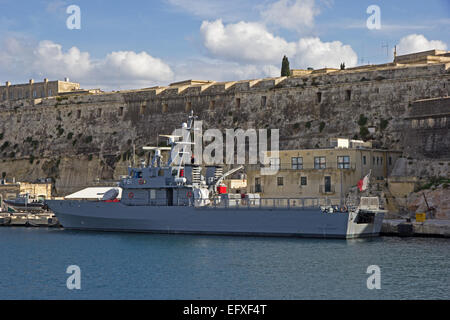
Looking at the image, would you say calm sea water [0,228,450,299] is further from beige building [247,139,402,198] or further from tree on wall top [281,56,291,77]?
tree on wall top [281,56,291,77]

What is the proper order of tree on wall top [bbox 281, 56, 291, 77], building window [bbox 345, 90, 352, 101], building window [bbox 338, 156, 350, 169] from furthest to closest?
tree on wall top [bbox 281, 56, 291, 77] → building window [bbox 345, 90, 352, 101] → building window [bbox 338, 156, 350, 169]

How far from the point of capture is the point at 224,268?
81.7 feet

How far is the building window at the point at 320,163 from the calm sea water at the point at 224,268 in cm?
776

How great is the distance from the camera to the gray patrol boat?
33.1m

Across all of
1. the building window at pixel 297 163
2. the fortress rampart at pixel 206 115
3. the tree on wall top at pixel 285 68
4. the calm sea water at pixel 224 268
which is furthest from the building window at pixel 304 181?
the tree on wall top at pixel 285 68

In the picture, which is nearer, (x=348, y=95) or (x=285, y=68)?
(x=348, y=95)

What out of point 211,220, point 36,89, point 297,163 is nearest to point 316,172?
point 297,163

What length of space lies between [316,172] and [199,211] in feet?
24.5

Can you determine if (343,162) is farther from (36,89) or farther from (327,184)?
(36,89)

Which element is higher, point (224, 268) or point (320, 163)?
point (320, 163)

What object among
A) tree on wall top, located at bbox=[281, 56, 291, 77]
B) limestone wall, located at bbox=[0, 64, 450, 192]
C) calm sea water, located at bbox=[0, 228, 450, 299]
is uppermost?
tree on wall top, located at bbox=[281, 56, 291, 77]

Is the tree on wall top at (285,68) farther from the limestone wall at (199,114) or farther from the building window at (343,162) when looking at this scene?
the building window at (343,162)

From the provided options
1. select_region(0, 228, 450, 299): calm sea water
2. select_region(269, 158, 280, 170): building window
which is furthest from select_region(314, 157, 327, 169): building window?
select_region(0, 228, 450, 299): calm sea water
